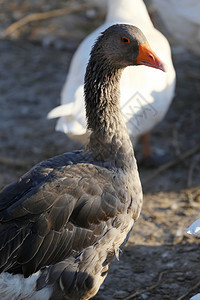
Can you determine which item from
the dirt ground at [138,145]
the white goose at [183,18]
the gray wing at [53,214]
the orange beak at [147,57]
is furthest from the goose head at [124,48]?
the white goose at [183,18]

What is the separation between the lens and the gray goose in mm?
2781

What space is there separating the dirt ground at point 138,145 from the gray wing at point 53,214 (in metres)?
0.73

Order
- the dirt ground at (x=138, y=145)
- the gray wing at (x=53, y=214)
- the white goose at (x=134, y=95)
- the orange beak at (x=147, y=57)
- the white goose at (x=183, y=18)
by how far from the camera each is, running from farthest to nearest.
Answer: the white goose at (x=183, y=18) < the white goose at (x=134, y=95) < the dirt ground at (x=138, y=145) < the orange beak at (x=147, y=57) < the gray wing at (x=53, y=214)

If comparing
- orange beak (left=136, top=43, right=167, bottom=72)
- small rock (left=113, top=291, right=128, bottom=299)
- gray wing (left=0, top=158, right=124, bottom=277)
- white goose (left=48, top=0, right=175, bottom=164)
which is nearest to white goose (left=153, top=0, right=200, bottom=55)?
white goose (left=48, top=0, right=175, bottom=164)

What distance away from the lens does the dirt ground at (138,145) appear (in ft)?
11.6

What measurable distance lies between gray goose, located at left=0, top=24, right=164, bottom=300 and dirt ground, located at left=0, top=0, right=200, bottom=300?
2.09 ft

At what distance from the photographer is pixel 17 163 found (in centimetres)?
491

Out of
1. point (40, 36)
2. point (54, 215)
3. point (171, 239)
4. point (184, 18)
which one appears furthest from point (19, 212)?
point (40, 36)

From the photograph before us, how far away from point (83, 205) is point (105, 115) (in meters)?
0.61

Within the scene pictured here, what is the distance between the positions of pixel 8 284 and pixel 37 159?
2.33 meters

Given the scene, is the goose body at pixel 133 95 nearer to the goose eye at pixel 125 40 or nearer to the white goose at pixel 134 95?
the white goose at pixel 134 95

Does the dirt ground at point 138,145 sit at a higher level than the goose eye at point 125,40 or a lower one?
lower

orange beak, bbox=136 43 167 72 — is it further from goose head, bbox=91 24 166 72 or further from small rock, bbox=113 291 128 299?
small rock, bbox=113 291 128 299

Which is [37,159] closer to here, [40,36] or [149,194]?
[149,194]
